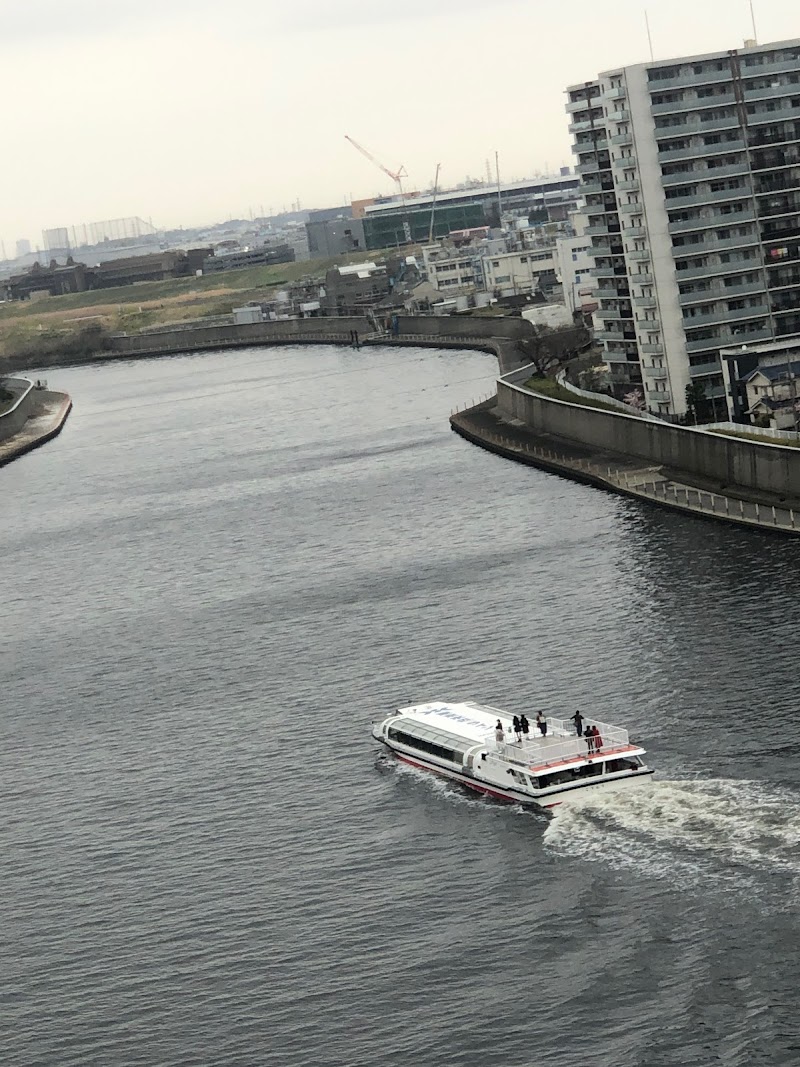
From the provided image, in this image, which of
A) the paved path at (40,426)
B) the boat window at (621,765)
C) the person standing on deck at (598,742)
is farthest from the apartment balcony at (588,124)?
the boat window at (621,765)

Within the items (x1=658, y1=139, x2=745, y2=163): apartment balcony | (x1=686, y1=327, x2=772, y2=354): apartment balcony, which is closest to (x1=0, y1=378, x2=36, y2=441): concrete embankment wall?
(x1=686, y1=327, x2=772, y2=354): apartment balcony

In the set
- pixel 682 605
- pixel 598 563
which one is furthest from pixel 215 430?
pixel 682 605

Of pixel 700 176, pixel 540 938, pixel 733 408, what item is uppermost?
pixel 700 176

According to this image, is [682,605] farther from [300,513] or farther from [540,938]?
[300,513]

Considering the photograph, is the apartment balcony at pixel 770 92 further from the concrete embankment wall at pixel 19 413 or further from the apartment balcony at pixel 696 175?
the concrete embankment wall at pixel 19 413

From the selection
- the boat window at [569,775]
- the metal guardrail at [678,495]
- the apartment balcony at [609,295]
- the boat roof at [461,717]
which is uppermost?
the apartment balcony at [609,295]

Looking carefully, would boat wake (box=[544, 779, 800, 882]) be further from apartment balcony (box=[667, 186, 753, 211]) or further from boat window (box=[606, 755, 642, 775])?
apartment balcony (box=[667, 186, 753, 211])

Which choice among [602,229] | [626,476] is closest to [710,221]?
[602,229]
